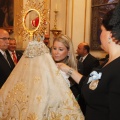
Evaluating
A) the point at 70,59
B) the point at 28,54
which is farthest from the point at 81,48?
the point at 28,54

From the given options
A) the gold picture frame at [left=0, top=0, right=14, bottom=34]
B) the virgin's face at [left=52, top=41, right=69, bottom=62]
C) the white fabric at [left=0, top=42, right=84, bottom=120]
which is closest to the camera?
the white fabric at [left=0, top=42, right=84, bottom=120]

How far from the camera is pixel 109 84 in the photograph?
1.58m

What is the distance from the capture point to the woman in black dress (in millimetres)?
1525

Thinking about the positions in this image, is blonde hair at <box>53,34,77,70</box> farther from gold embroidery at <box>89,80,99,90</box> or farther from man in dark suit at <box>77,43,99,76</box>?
man in dark suit at <box>77,43,99,76</box>

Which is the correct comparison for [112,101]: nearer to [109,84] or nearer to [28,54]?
[109,84]

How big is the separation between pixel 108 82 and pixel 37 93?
0.64 meters

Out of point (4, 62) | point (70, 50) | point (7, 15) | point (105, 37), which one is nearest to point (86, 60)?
point (4, 62)

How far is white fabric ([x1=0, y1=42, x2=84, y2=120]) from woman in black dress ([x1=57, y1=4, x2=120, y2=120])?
29 cm

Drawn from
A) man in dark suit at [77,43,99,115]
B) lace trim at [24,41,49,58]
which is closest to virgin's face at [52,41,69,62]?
lace trim at [24,41,49,58]

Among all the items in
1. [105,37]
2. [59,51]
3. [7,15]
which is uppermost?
[7,15]

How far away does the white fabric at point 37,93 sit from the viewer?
1.98 metres

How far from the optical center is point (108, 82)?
158cm

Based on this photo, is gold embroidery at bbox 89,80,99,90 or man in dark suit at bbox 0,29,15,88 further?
man in dark suit at bbox 0,29,15,88

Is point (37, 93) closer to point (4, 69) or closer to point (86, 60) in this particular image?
point (4, 69)
